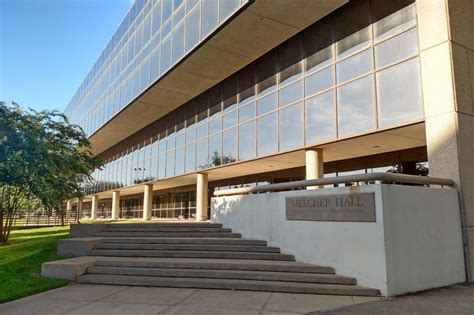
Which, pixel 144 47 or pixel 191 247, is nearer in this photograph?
pixel 191 247

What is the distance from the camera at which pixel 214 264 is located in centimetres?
894

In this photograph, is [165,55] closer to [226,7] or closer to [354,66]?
[226,7]

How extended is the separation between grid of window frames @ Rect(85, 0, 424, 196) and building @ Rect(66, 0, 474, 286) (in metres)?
0.04

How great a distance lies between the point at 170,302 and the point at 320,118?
31.9 feet

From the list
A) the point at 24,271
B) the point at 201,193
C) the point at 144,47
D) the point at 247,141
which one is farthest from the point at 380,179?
the point at 144,47

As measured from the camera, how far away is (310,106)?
49.9 ft

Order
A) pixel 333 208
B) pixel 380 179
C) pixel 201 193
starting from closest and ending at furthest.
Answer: pixel 380 179 < pixel 333 208 < pixel 201 193

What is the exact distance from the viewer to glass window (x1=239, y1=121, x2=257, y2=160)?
18.6m

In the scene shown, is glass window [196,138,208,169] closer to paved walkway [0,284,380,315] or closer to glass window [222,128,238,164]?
glass window [222,128,238,164]

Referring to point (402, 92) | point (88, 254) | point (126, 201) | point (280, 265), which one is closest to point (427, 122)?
point (402, 92)

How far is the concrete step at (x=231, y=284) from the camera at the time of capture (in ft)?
24.4

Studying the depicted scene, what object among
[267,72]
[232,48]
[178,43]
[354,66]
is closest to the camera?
[354,66]

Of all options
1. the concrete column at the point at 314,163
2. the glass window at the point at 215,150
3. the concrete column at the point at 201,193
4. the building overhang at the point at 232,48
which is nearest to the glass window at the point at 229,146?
the glass window at the point at 215,150

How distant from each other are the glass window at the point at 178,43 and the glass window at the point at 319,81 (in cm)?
636
